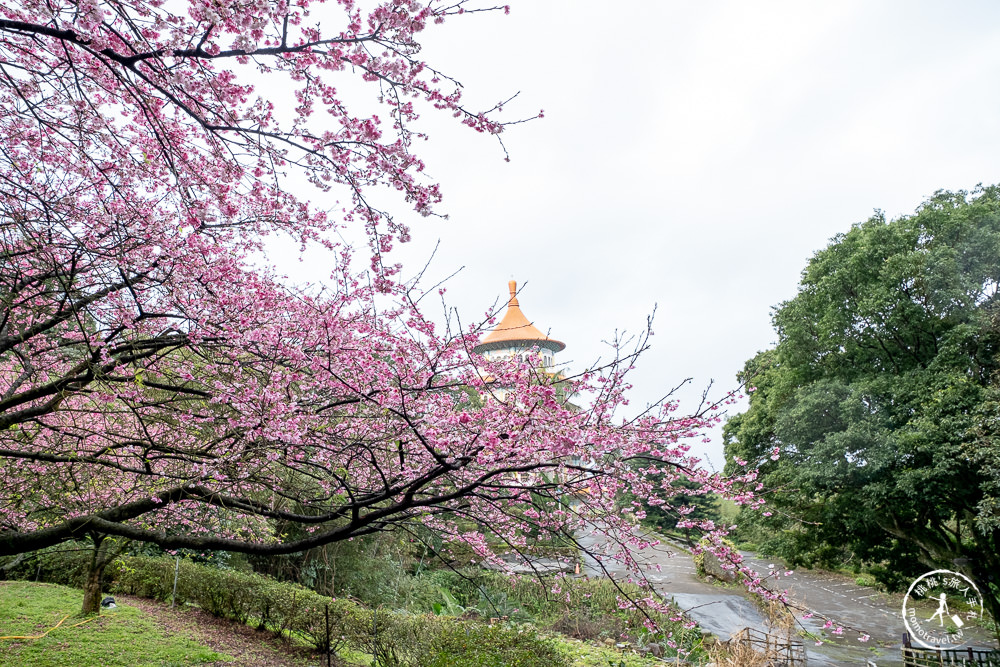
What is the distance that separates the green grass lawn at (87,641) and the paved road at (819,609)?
214 inches

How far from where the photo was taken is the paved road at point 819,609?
39.4ft

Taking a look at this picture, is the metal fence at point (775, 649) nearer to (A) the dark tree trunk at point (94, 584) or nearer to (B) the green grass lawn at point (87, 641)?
(B) the green grass lawn at point (87, 641)

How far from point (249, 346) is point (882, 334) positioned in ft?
40.4

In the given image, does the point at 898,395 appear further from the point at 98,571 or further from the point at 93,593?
the point at 93,593

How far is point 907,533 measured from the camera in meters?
11.9

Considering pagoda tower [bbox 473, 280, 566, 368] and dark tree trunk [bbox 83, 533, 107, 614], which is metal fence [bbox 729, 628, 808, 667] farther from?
dark tree trunk [bbox 83, 533, 107, 614]

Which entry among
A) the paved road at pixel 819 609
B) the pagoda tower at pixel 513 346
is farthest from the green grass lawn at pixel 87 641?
the paved road at pixel 819 609

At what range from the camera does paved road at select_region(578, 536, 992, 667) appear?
1202cm

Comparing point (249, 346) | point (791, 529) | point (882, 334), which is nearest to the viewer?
point (249, 346)

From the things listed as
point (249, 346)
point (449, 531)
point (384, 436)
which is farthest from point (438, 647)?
point (249, 346)

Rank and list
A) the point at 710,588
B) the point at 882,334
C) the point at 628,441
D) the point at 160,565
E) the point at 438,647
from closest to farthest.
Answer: the point at 628,441 < the point at 438,647 < the point at 160,565 < the point at 882,334 < the point at 710,588

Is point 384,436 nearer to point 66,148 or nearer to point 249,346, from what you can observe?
point 249,346

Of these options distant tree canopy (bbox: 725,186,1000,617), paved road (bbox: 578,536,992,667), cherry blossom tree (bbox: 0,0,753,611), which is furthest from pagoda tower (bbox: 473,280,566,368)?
distant tree canopy (bbox: 725,186,1000,617)

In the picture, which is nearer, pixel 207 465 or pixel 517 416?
pixel 517 416
